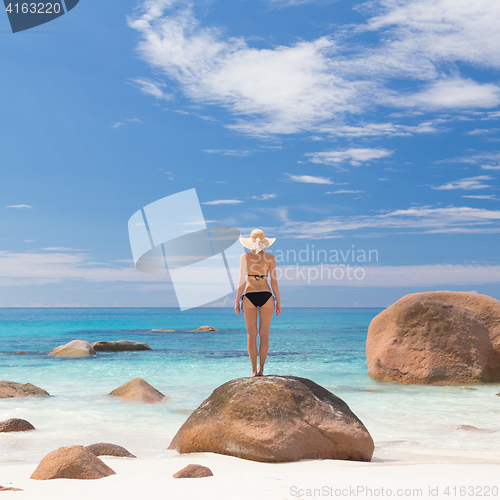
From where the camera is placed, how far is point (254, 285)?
6234 mm

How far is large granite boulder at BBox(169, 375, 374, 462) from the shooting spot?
5184mm

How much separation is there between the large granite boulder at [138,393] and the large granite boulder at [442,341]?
6.47 m

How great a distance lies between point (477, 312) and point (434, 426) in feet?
19.1

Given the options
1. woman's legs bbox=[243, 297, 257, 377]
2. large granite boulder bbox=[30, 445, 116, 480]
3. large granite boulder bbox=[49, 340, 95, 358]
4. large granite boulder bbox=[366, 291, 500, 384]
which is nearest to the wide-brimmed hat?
woman's legs bbox=[243, 297, 257, 377]

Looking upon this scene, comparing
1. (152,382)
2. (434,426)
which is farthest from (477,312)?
(152,382)

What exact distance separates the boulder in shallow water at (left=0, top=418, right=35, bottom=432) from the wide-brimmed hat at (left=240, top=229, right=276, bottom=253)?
491 cm

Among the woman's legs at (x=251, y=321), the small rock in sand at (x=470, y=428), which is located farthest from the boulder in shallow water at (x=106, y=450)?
the small rock in sand at (x=470, y=428)

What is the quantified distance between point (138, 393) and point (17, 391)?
2909mm

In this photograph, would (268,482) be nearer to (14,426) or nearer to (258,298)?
(258,298)

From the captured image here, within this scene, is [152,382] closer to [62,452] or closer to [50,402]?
[50,402]

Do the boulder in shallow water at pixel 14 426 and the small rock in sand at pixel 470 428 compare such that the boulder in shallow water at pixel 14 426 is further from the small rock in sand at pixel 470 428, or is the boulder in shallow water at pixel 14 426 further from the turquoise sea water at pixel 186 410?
the small rock in sand at pixel 470 428

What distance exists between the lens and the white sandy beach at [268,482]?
3568mm

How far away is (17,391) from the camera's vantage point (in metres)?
10.6

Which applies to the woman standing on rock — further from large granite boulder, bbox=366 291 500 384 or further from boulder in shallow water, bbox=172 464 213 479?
large granite boulder, bbox=366 291 500 384
